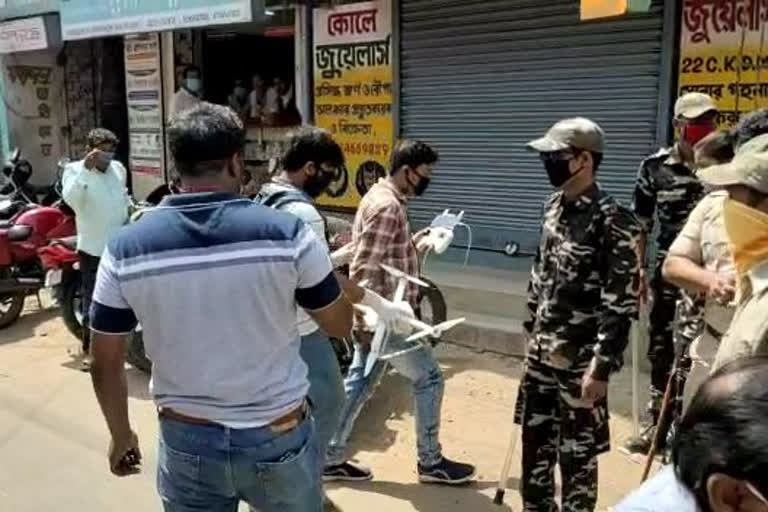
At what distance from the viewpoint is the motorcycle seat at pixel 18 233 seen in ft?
23.0

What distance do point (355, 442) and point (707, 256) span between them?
7.83 ft

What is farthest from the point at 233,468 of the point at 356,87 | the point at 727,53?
the point at 356,87

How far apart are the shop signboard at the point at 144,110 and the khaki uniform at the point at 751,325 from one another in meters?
9.37

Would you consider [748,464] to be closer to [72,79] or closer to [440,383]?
[440,383]

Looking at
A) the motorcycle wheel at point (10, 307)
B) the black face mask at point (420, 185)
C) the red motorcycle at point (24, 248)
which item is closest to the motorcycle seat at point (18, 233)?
the red motorcycle at point (24, 248)

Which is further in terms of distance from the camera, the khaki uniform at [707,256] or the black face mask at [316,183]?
the black face mask at [316,183]

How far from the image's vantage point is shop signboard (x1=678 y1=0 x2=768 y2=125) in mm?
5777

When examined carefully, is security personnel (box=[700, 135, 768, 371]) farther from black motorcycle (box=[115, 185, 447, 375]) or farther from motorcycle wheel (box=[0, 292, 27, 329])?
motorcycle wheel (box=[0, 292, 27, 329])

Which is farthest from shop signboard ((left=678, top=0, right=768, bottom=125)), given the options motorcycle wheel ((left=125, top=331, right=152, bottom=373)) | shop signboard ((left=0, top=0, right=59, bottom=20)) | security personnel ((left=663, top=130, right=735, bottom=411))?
shop signboard ((left=0, top=0, right=59, bottom=20))

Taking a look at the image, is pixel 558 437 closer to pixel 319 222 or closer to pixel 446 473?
pixel 446 473

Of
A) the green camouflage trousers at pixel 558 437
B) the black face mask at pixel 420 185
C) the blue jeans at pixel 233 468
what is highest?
the black face mask at pixel 420 185

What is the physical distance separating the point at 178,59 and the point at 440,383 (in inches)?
299

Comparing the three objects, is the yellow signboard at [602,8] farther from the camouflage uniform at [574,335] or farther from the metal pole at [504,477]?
the metal pole at [504,477]

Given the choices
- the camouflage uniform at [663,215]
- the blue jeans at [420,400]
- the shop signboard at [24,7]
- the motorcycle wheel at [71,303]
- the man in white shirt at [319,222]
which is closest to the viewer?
the man in white shirt at [319,222]
